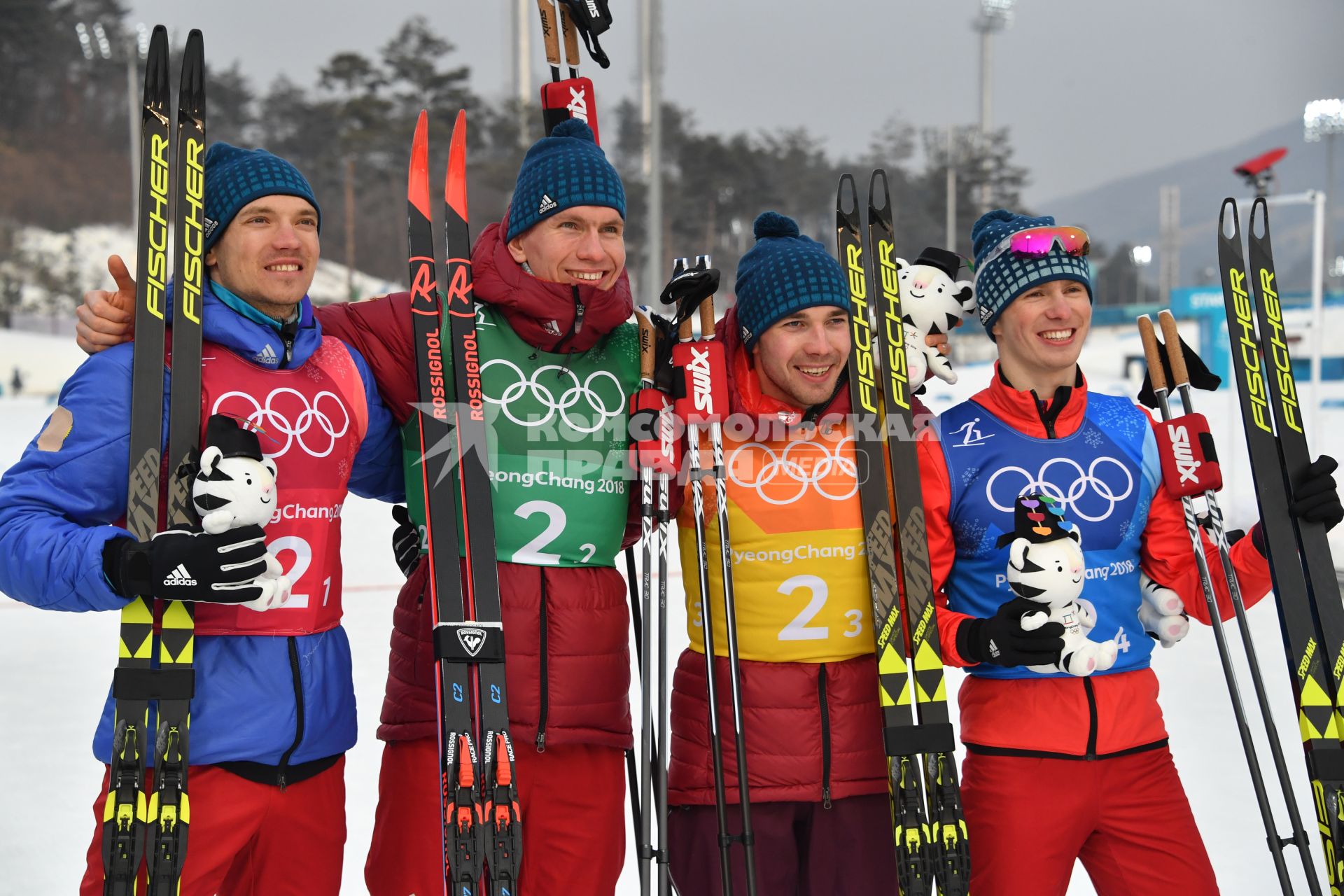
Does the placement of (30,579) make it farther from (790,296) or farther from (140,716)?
(790,296)

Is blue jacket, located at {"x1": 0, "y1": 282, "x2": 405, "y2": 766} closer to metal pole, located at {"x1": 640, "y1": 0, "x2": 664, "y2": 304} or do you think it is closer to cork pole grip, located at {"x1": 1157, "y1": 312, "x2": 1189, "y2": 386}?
cork pole grip, located at {"x1": 1157, "y1": 312, "x2": 1189, "y2": 386}

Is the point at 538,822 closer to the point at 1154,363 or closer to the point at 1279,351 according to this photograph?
the point at 1154,363

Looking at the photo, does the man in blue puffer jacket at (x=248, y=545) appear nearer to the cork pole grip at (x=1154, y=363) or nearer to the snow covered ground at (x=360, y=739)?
the snow covered ground at (x=360, y=739)

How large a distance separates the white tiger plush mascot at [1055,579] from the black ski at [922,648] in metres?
0.18

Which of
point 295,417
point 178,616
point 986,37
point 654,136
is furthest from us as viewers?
point 986,37

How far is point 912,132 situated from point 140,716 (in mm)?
25629

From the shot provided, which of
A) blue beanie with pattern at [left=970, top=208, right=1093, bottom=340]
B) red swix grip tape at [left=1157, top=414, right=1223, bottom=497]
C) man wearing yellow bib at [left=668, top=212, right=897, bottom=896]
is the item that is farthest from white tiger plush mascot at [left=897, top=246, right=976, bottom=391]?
red swix grip tape at [left=1157, top=414, right=1223, bottom=497]

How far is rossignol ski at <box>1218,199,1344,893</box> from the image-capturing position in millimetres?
1895

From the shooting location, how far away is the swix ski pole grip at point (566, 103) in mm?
2391

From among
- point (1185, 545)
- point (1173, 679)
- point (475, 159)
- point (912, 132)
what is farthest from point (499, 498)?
point (912, 132)

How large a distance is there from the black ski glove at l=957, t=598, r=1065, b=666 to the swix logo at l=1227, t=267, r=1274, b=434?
0.63 meters

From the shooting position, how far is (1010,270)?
1.97m

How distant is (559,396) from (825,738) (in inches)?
28.7

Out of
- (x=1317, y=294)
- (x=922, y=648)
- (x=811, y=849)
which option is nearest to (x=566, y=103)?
(x=922, y=648)
